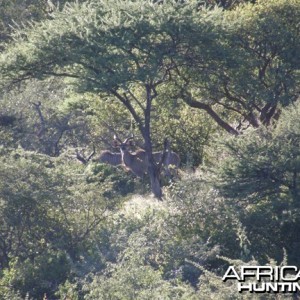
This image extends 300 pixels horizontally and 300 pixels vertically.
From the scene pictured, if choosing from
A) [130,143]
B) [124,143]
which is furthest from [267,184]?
[130,143]

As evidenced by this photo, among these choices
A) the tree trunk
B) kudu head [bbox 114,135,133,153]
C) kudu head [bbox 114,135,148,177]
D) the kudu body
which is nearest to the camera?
the tree trunk

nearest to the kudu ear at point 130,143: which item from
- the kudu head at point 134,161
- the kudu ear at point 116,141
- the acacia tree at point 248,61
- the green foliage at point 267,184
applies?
the kudu ear at point 116,141

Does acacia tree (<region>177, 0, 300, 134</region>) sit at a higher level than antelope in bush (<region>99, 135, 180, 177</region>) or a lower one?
higher

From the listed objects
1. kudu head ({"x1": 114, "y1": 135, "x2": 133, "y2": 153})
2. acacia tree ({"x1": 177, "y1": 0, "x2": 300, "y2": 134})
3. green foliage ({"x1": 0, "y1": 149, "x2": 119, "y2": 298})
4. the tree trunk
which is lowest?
green foliage ({"x1": 0, "y1": 149, "x2": 119, "y2": 298})

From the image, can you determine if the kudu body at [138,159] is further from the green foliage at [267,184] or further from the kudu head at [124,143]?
the green foliage at [267,184]

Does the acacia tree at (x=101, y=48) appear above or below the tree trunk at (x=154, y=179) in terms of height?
above

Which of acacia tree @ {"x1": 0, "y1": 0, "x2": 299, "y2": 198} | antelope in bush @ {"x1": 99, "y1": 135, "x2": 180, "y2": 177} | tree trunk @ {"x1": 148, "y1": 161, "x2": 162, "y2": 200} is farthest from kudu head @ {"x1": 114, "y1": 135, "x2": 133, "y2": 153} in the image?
tree trunk @ {"x1": 148, "y1": 161, "x2": 162, "y2": 200}

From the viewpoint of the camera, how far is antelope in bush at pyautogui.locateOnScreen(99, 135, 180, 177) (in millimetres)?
23203

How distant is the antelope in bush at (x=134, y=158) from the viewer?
23.2 metres

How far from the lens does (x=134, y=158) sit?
79.7 ft

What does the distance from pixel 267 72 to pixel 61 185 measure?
708cm

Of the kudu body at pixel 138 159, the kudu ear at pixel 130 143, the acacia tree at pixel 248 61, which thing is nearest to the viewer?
the acacia tree at pixel 248 61

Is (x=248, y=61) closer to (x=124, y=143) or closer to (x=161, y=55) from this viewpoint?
(x=161, y=55)

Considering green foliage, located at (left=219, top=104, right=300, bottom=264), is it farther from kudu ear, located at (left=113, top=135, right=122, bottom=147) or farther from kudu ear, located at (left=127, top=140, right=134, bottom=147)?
kudu ear, located at (left=113, top=135, right=122, bottom=147)
